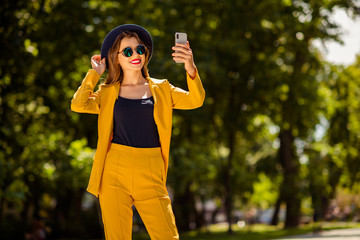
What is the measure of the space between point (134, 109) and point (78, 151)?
11823 mm

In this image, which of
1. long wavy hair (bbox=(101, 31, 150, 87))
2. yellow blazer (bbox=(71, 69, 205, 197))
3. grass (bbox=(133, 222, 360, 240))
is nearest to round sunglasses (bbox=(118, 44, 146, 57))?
long wavy hair (bbox=(101, 31, 150, 87))

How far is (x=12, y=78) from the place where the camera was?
563 inches

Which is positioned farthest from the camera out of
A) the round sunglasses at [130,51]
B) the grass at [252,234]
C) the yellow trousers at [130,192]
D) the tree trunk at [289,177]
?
the tree trunk at [289,177]

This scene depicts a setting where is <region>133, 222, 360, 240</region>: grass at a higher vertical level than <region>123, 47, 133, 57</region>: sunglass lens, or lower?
lower

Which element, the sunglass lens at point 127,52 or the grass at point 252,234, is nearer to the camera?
the sunglass lens at point 127,52

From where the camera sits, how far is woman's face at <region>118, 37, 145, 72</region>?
442 cm

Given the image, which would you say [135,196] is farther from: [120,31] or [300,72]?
[300,72]

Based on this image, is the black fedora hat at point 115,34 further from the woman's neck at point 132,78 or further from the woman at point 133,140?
the woman's neck at point 132,78

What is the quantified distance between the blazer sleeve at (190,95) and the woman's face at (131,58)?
301 millimetres

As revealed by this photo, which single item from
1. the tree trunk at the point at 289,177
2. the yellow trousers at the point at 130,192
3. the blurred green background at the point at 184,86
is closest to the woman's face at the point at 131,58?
the yellow trousers at the point at 130,192

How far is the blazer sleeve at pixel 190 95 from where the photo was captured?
14.0 feet

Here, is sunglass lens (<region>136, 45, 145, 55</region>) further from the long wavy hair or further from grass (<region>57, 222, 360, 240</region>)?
grass (<region>57, 222, 360, 240</region>)

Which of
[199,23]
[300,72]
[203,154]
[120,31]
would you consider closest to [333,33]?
[300,72]

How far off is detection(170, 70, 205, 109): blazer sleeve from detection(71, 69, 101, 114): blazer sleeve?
0.55m
